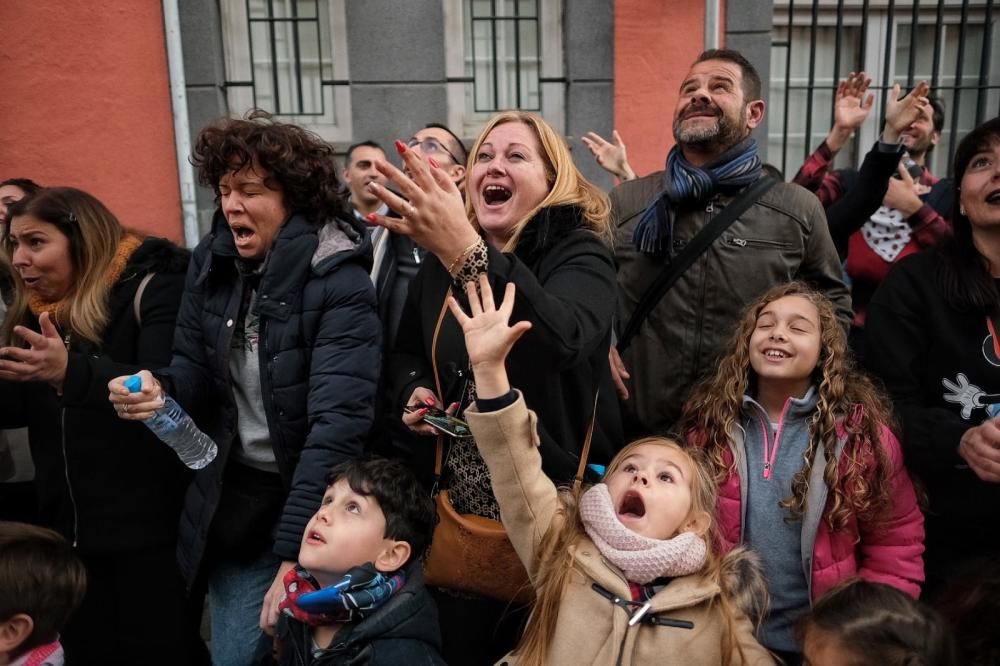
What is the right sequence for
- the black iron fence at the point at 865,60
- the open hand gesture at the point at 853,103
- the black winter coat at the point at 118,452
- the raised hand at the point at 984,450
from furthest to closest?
the black iron fence at the point at 865,60
the open hand gesture at the point at 853,103
the black winter coat at the point at 118,452
the raised hand at the point at 984,450

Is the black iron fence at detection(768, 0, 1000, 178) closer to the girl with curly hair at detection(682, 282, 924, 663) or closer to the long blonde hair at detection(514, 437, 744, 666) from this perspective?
the girl with curly hair at detection(682, 282, 924, 663)

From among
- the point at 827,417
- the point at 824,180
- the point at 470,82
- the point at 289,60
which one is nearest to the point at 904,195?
the point at 824,180

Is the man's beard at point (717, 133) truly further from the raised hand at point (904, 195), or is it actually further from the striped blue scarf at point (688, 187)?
the raised hand at point (904, 195)

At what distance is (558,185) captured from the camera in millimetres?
2014

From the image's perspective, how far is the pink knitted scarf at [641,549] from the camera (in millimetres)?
1732

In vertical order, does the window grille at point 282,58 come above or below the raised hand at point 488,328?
above

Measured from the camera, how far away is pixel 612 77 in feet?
17.9

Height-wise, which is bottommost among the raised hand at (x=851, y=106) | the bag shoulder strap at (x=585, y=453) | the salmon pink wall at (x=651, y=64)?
the bag shoulder strap at (x=585, y=453)

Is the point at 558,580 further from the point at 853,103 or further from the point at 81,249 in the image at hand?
the point at 853,103

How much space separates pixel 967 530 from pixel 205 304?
89.6 inches

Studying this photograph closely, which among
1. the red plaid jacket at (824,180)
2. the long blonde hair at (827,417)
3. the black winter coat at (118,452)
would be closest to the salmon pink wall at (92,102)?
the black winter coat at (118,452)

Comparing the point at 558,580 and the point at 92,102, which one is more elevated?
the point at 92,102

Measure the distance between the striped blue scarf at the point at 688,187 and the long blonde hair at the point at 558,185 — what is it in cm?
54

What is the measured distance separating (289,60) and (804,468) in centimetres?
485
